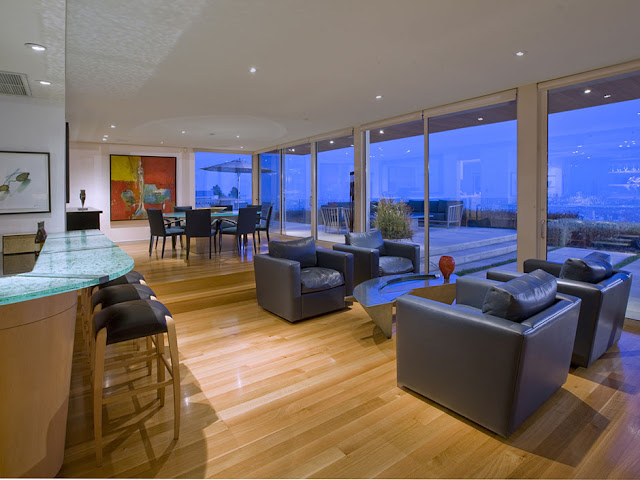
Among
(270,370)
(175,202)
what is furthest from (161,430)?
(175,202)

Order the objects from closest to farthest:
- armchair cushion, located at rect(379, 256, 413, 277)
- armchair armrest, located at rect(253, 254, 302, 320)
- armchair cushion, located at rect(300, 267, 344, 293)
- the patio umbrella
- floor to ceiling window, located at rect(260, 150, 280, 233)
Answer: armchair armrest, located at rect(253, 254, 302, 320) → armchair cushion, located at rect(300, 267, 344, 293) → armchair cushion, located at rect(379, 256, 413, 277) → the patio umbrella → floor to ceiling window, located at rect(260, 150, 280, 233)

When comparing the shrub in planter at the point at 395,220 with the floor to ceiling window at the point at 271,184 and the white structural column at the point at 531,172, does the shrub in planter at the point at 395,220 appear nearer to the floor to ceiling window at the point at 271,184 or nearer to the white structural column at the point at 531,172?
the white structural column at the point at 531,172

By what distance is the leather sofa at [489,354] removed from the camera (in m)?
2.00

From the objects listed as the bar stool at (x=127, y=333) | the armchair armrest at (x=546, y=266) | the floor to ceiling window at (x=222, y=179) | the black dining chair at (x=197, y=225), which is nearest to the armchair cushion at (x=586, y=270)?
the armchair armrest at (x=546, y=266)

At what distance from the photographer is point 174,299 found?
4.56 meters

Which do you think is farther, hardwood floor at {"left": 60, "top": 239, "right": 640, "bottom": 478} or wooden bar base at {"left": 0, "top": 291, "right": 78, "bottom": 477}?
hardwood floor at {"left": 60, "top": 239, "right": 640, "bottom": 478}

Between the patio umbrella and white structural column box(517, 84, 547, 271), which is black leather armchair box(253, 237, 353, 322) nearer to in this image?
white structural column box(517, 84, 547, 271)

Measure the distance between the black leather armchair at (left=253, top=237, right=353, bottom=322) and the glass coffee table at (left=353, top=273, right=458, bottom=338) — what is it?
18.4 inches

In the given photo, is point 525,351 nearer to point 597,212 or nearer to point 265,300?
point 265,300

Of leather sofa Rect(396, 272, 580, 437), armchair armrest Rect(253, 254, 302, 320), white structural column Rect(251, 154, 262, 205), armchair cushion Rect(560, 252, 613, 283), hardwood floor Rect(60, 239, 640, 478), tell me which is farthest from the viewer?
white structural column Rect(251, 154, 262, 205)

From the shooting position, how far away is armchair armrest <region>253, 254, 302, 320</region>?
391 cm

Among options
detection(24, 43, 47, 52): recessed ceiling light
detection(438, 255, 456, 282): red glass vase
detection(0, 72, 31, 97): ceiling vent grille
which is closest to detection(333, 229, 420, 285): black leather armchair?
detection(438, 255, 456, 282): red glass vase

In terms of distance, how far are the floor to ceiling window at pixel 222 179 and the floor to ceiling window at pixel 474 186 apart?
18.5ft

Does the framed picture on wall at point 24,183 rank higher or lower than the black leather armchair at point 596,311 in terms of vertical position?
higher
